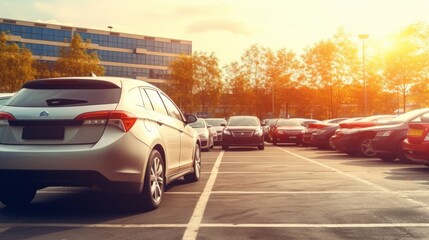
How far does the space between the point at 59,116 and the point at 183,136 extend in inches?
110

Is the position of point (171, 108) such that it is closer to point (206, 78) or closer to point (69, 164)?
point (69, 164)

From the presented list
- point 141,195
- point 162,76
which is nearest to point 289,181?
point 141,195

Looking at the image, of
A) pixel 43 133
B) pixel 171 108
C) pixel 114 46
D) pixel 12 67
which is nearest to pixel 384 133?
pixel 171 108

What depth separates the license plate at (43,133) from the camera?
5.66 meters

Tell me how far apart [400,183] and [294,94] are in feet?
165

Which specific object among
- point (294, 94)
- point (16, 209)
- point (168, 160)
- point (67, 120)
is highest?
point (294, 94)

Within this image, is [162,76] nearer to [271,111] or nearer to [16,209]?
[271,111]

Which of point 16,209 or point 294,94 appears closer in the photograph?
point 16,209

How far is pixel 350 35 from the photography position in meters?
46.4

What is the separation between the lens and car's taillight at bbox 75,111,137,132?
5.66m

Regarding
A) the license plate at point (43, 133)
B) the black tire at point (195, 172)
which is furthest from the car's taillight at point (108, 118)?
the black tire at point (195, 172)

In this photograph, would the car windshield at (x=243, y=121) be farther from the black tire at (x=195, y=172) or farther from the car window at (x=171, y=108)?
the car window at (x=171, y=108)

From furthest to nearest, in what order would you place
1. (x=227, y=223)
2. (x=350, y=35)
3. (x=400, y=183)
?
(x=350, y=35) < (x=400, y=183) < (x=227, y=223)

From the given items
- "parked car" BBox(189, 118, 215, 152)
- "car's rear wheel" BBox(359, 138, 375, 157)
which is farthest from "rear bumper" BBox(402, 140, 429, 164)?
"parked car" BBox(189, 118, 215, 152)
